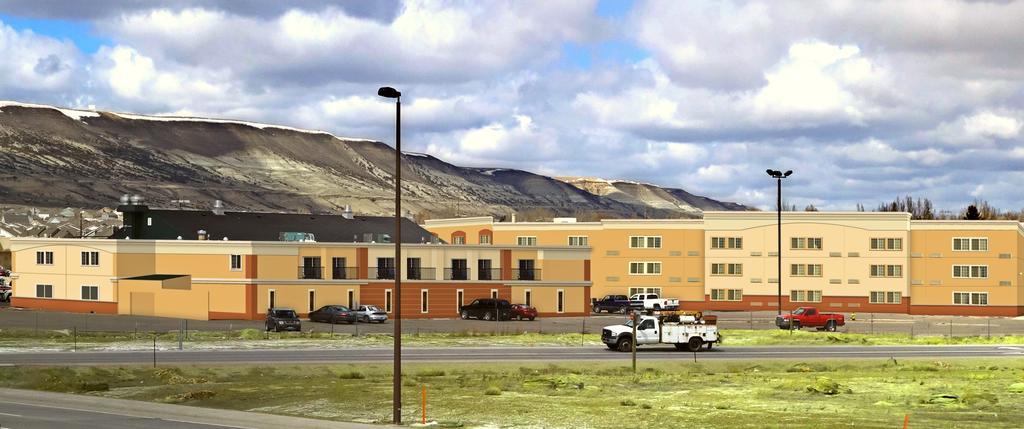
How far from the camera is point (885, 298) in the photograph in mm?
124188

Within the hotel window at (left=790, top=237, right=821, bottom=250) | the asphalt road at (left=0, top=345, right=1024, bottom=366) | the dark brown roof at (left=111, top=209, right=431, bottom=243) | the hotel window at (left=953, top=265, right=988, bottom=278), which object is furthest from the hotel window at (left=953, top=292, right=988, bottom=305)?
the asphalt road at (left=0, top=345, right=1024, bottom=366)

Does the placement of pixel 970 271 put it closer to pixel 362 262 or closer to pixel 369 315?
pixel 362 262

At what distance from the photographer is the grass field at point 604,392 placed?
36.0m

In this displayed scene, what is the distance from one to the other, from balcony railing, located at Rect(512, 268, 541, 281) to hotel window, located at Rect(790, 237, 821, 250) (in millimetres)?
31013

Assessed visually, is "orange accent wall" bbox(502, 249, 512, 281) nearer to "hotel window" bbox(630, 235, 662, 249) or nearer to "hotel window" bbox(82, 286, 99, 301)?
"hotel window" bbox(630, 235, 662, 249)

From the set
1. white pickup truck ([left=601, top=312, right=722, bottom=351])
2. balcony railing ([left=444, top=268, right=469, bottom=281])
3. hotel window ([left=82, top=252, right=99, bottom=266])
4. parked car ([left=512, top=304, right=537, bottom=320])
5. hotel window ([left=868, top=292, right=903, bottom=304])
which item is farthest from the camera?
hotel window ([left=868, top=292, right=903, bottom=304])

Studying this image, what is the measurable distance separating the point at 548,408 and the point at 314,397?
7.81m

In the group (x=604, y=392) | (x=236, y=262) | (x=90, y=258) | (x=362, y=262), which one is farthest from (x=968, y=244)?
(x=604, y=392)

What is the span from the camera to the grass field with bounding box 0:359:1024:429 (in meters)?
36.0

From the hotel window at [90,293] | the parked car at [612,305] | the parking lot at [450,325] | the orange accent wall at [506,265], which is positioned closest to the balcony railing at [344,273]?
the parking lot at [450,325]

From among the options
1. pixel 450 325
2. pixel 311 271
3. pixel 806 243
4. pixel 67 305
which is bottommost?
pixel 450 325

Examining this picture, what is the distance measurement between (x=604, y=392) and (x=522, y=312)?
5523 cm

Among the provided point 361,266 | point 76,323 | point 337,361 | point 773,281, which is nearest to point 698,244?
point 773,281

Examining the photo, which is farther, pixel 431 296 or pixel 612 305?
pixel 612 305
